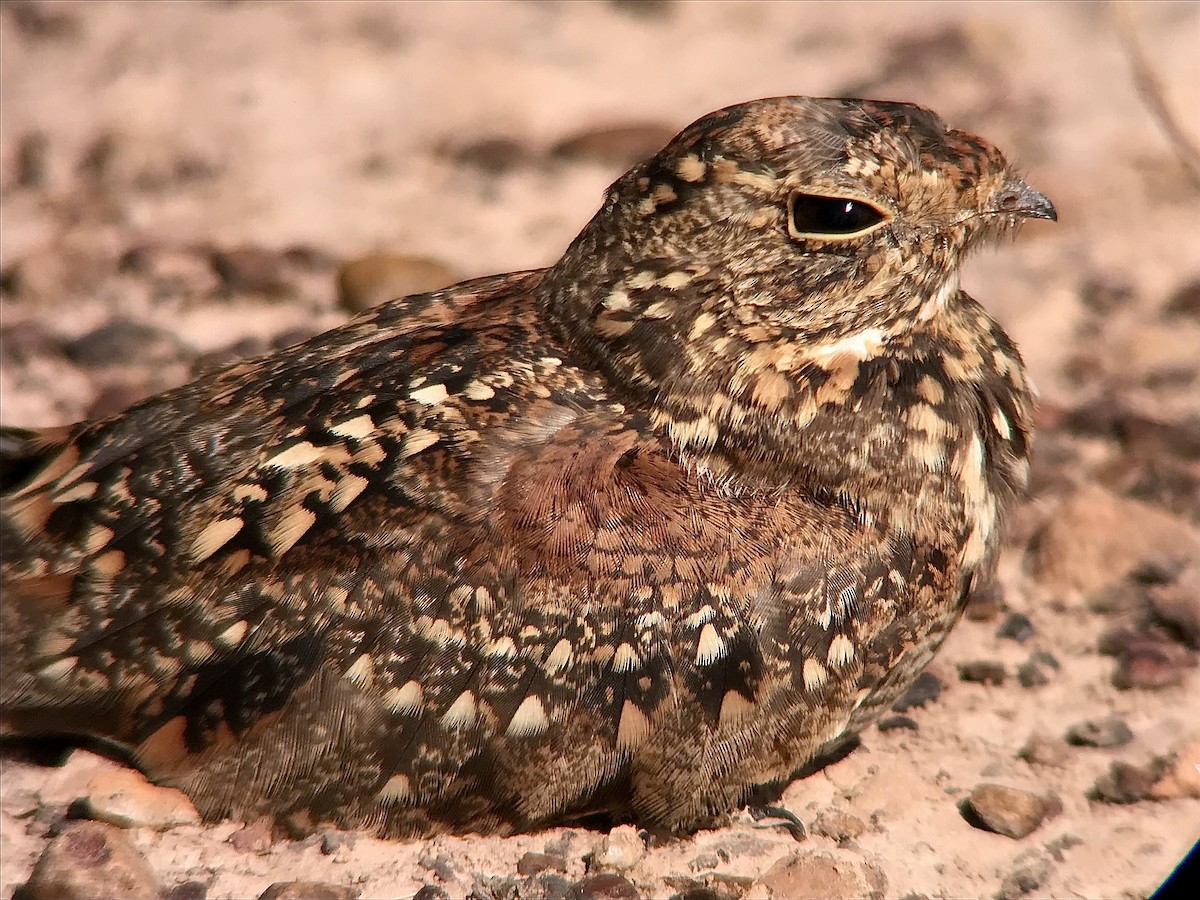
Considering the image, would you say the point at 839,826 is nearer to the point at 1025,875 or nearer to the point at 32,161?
the point at 1025,875

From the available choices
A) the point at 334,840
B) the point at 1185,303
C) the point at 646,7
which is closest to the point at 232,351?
the point at 334,840

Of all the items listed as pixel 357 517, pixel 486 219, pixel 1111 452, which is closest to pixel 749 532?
pixel 357 517

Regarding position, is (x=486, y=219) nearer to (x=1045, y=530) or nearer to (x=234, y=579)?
(x=1045, y=530)

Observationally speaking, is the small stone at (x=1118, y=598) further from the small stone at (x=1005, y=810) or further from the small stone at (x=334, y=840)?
the small stone at (x=334, y=840)

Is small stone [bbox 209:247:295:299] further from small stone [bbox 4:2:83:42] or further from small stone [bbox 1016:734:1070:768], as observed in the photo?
small stone [bbox 1016:734:1070:768]

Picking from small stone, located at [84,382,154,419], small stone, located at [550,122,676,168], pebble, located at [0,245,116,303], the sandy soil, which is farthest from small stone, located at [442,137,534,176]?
small stone, located at [84,382,154,419]
